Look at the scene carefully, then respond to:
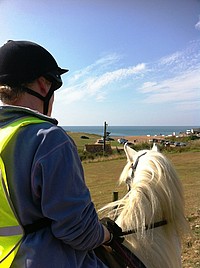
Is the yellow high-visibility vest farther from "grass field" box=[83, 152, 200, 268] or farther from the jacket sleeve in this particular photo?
"grass field" box=[83, 152, 200, 268]

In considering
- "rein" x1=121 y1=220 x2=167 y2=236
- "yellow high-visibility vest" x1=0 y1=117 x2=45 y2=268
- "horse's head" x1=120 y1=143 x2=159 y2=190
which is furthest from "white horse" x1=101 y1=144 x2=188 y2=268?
"yellow high-visibility vest" x1=0 y1=117 x2=45 y2=268

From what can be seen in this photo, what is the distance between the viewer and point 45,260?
4.21 ft

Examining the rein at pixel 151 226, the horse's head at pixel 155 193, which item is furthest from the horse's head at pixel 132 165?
the rein at pixel 151 226

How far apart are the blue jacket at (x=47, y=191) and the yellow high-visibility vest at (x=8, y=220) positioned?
0.06 ft

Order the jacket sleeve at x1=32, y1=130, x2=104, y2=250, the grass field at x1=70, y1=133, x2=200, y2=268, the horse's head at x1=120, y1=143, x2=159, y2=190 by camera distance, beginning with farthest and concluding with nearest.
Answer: the grass field at x1=70, y1=133, x2=200, y2=268 → the horse's head at x1=120, y1=143, x2=159, y2=190 → the jacket sleeve at x1=32, y1=130, x2=104, y2=250

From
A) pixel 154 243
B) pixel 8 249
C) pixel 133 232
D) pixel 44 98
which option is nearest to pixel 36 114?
pixel 44 98

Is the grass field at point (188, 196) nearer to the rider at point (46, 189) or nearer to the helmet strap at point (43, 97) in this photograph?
the rider at point (46, 189)

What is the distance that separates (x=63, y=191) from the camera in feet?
4.15

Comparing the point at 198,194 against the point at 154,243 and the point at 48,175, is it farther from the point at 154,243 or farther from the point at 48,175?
the point at 48,175

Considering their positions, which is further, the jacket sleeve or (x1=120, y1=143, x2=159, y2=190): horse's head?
(x1=120, y1=143, x2=159, y2=190): horse's head

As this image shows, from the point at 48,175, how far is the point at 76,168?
13cm

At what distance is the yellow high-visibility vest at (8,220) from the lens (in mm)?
1261

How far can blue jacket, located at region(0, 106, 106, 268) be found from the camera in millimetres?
1249

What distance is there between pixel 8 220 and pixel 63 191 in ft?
0.83
